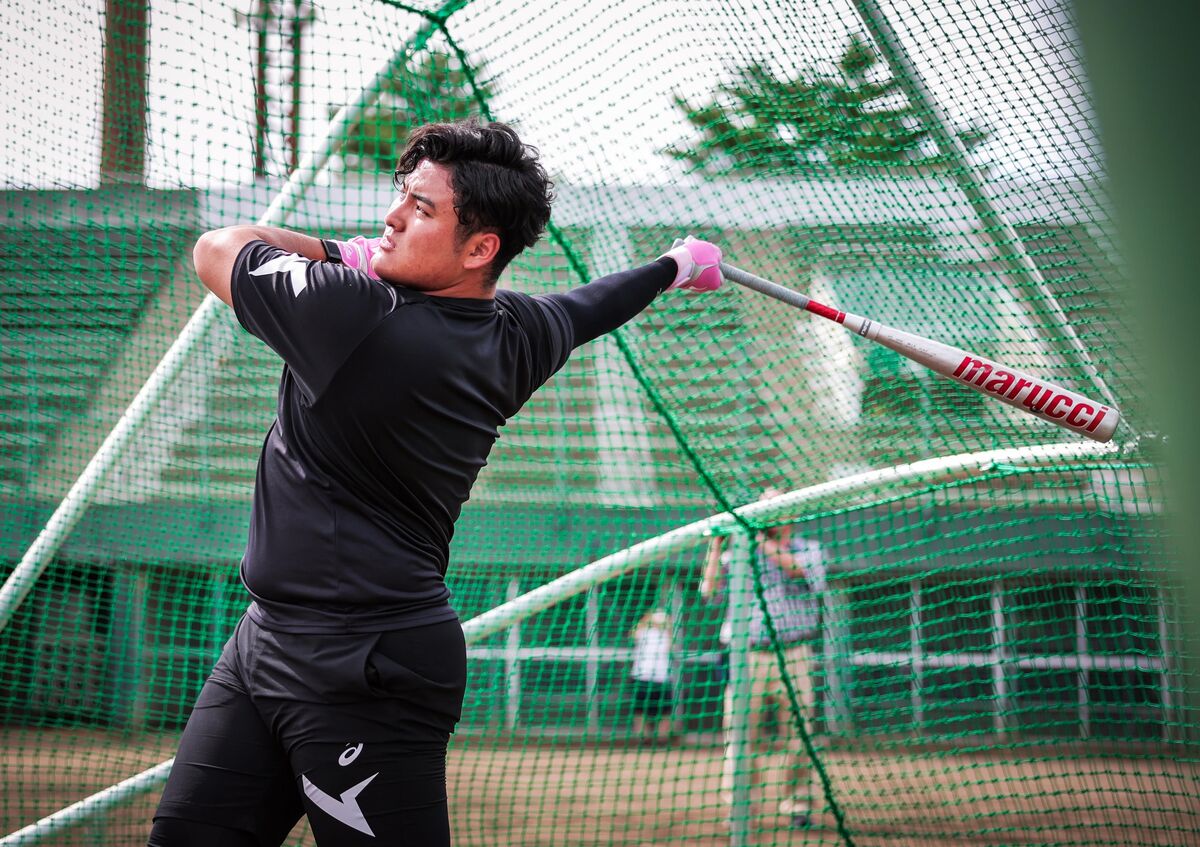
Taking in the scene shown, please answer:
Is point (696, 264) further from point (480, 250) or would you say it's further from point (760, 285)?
point (480, 250)

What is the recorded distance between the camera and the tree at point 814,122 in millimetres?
3627

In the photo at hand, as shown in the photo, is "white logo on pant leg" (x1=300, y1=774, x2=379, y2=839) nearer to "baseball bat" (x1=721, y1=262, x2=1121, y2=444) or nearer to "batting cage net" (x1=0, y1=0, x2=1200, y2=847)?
"baseball bat" (x1=721, y1=262, x2=1121, y2=444)

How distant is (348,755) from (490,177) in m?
1.06

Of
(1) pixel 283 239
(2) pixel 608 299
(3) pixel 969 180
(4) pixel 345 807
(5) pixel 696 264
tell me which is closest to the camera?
(4) pixel 345 807

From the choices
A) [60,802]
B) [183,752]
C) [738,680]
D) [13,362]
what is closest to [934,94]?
[738,680]

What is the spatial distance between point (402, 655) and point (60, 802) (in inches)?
204

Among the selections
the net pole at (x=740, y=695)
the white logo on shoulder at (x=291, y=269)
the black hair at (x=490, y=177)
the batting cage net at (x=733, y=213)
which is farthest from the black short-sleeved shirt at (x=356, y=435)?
A: the net pole at (x=740, y=695)

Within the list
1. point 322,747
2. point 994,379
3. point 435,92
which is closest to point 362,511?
point 322,747

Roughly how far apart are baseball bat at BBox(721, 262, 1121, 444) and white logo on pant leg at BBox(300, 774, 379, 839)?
62.3 inches

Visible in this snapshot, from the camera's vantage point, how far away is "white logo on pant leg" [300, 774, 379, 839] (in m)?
1.86

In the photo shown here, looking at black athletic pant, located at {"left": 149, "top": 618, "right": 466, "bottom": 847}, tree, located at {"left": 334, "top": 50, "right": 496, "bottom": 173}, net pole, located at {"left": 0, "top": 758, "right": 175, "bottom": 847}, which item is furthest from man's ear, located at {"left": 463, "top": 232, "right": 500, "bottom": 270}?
net pole, located at {"left": 0, "top": 758, "right": 175, "bottom": 847}

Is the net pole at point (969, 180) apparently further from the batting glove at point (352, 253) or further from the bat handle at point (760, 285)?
the batting glove at point (352, 253)

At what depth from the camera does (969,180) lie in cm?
350

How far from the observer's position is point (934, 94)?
3469 millimetres
